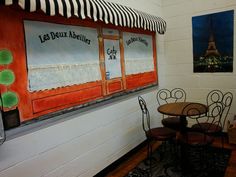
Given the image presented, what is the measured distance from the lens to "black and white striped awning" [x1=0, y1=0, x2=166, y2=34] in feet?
5.61

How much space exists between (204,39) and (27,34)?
3.05 metres

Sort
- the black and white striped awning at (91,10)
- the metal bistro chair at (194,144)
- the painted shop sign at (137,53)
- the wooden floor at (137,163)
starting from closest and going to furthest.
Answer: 1. the black and white striped awning at (91,10)
2. the metal bistro chair at (194,144)
3. the wooden floor at (137,163)
4. the painted shop sign at (137,53)

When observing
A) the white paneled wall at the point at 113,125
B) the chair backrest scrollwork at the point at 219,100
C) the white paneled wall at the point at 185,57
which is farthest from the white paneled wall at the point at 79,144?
the chair backrest scrollwork at the point at 219,100

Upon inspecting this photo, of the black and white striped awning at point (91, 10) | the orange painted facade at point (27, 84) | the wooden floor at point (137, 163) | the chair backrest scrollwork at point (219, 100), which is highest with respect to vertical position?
the black and white striped awning at point (91, 10)

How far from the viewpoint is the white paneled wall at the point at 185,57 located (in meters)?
3.82

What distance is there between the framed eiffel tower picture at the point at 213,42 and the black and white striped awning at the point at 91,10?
3.54 ft

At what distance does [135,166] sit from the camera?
3.07 m

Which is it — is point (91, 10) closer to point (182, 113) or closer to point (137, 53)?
point (137, 53)

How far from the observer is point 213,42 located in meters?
3.82

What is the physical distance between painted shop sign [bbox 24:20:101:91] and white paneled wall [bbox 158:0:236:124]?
6.43 feet

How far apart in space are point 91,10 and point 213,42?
8.22 feet

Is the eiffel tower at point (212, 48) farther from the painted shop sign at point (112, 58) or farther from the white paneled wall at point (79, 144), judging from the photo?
the painted shop sign at point (112, 58)

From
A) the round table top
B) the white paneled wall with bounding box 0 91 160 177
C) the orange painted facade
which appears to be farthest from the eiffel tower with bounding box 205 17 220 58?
the orange painted facade

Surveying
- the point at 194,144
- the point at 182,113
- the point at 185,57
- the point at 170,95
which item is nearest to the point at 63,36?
the point at 182,113
